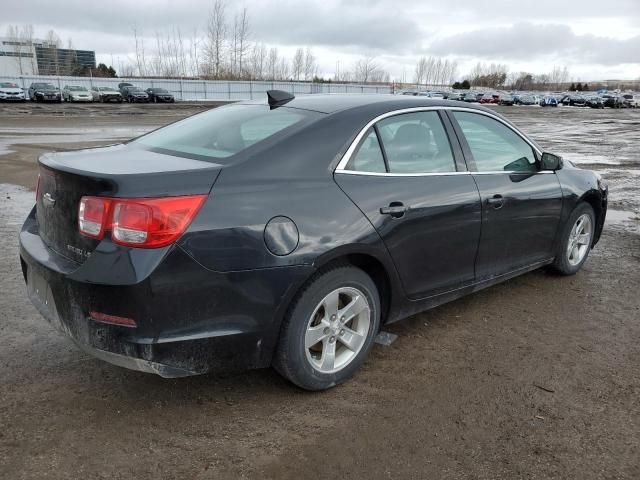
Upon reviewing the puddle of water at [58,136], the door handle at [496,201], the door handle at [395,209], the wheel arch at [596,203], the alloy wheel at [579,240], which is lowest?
the puddle of water at [58,136]

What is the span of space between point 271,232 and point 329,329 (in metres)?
0.72

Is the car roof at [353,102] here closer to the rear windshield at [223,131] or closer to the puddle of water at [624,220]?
the rear windshield at [223,131]

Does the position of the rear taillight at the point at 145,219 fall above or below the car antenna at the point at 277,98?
below

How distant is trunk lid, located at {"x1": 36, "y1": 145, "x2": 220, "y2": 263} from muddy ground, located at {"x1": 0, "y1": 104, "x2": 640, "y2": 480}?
0.86 m

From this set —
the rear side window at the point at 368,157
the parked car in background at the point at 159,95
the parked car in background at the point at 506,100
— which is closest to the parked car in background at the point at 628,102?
the parked car in background at the point at 506,100

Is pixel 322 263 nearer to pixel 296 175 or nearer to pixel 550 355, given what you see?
pixel 296 175

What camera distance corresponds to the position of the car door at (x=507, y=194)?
158 inches

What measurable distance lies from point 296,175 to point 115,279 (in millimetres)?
1042

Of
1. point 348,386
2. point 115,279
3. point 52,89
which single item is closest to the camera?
point 115,279

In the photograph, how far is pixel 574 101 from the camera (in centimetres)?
7138

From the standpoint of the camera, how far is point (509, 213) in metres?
4.15

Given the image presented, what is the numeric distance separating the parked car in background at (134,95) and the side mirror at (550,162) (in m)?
46.5

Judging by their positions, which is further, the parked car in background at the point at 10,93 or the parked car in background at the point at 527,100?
the parked car in background at the point at 527,100

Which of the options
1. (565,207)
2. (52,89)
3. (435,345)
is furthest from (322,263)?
→ (52,89)
